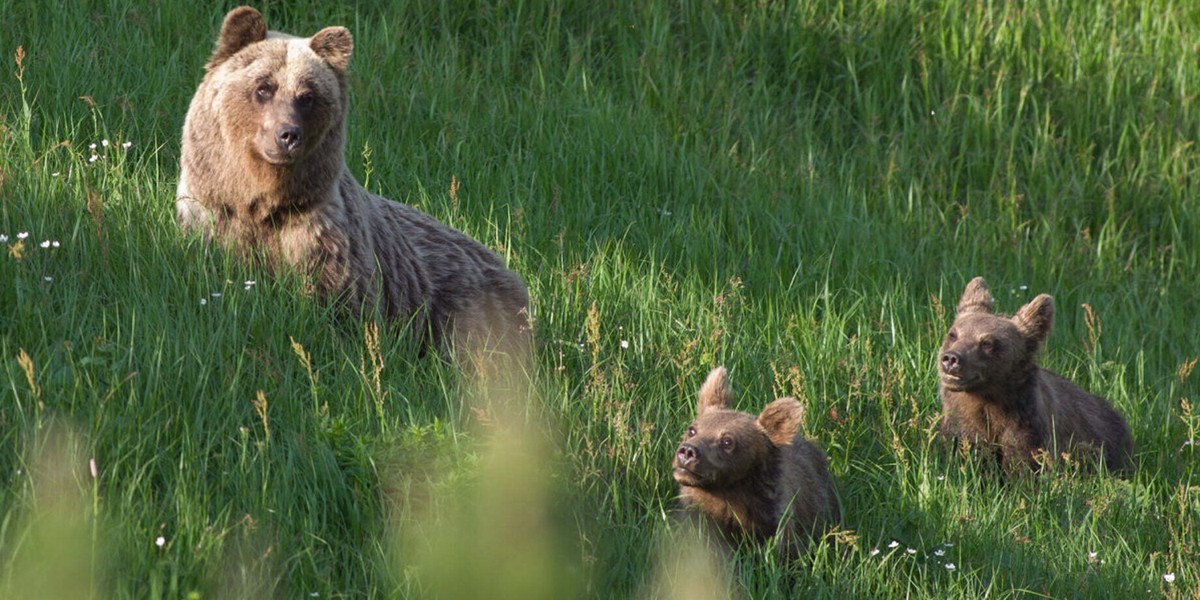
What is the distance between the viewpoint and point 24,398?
187 inches

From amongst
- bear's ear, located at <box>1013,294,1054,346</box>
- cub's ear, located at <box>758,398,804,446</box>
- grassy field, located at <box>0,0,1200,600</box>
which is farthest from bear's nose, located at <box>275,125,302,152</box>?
bear's ear, located at <box>1013,294,1054,346</box>

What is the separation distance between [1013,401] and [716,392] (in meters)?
1.94

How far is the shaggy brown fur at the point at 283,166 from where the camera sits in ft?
19.7

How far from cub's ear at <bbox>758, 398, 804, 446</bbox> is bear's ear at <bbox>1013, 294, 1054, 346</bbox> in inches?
77.1

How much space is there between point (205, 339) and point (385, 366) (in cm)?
70

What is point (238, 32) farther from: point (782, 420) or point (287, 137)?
point (782, 420)

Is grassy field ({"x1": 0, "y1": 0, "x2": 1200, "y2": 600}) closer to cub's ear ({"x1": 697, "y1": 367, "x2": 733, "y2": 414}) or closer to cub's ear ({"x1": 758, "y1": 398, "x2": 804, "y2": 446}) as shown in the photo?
cub's ear ({"x1": 697, "y1": 367, "x2": 733, "y2": 414})

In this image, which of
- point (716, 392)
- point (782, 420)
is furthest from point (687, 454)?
point (716, 392)

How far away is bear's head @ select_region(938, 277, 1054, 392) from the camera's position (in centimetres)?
658

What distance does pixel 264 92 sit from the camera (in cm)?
601

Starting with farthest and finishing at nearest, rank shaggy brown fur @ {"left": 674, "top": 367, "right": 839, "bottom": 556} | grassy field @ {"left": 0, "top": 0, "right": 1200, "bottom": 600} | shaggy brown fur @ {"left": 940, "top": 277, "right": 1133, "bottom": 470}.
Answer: shaggy brown fur @ {"left": 940, "top": 277, "right": 1133, "bottom": 470}, shaggy brown fur @ {"left": 674, "top": 367, "right": 839, "bottom": 556}, grassy field @ {"left": 0, "top": 0, "right": 1200, "bottom": 600}

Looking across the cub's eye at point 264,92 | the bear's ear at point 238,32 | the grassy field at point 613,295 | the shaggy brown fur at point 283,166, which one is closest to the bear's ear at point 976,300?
the grassy field at point 613,295

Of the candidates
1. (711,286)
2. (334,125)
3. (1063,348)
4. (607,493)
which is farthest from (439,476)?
(1063,348)

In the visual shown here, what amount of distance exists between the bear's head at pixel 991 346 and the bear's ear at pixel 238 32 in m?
3.42
